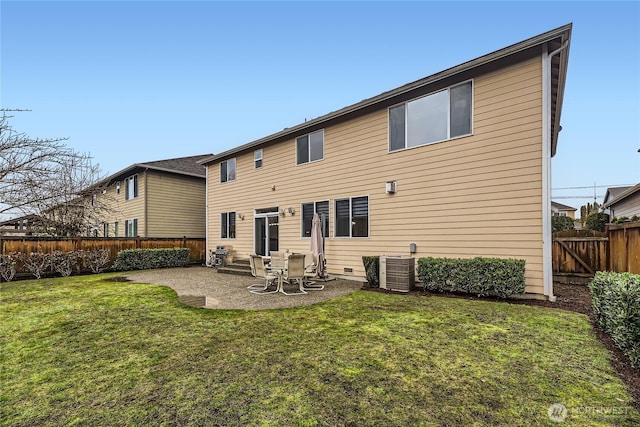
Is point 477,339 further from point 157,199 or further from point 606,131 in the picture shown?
point 606,131

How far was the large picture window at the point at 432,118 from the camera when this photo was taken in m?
7.66


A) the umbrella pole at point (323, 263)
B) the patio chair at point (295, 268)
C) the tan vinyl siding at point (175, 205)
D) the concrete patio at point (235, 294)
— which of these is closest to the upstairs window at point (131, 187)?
the tan vinyl siding at point (175, 205)

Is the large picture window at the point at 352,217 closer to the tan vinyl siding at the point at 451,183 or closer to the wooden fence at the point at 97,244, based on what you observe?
the tan vinyl siding at the point at 451,183

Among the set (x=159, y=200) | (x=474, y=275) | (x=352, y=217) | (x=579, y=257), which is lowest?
(x=474, y=275)

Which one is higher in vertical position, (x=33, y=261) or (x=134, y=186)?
(x=134, y=186)

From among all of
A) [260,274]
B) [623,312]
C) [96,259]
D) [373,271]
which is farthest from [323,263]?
[96,259]

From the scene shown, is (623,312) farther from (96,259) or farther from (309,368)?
(96,259)

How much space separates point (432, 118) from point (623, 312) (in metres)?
5.96

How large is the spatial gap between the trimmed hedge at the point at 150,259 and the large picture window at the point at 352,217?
9280 mm

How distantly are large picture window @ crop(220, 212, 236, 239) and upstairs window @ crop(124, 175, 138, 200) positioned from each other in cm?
768

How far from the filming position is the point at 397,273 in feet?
25.7

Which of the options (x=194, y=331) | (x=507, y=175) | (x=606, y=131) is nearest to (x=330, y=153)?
(x=507, y=175)

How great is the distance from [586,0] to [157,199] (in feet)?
67.7

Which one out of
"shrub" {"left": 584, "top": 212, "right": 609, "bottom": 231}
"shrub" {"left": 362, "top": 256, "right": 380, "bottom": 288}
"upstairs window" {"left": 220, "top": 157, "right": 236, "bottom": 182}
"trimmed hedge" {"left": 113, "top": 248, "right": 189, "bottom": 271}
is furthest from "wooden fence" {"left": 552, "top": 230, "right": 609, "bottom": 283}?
"trimmed hedge" {"left": 113, "top": 248, "right": 189, "bottom": 271}
